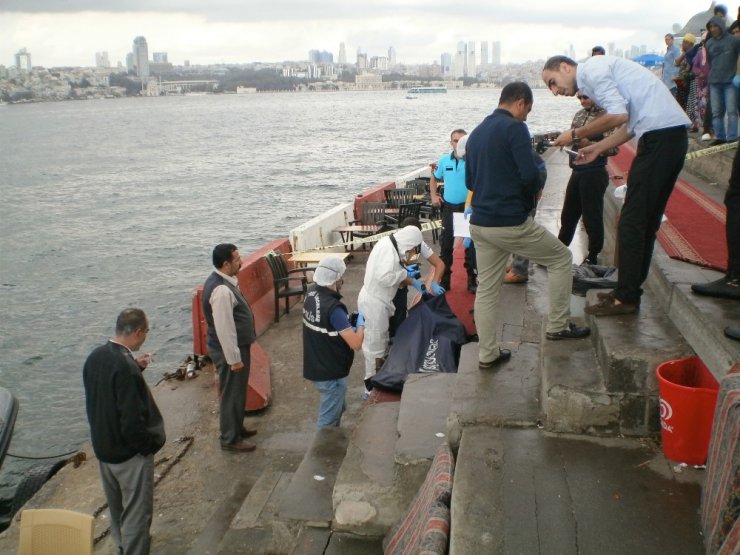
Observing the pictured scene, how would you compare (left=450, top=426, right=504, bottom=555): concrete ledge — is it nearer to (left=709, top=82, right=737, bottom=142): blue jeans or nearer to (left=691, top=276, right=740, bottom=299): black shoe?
(left=691, top=276, right=740, bottom=299): black shoe

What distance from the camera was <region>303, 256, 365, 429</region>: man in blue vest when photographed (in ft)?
17.9

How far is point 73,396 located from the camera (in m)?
12.8

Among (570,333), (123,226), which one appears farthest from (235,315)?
(123,226)

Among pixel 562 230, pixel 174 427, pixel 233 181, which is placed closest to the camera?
pixel 562 230

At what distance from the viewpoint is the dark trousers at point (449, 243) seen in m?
7.66

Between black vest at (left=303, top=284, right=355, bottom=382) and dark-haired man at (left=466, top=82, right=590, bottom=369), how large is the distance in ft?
4.82

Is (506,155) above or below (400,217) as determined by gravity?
above

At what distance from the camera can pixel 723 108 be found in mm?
10031

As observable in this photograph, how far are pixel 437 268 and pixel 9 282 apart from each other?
1984 centimetres

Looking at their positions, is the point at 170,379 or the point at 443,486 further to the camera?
the point at 170,379

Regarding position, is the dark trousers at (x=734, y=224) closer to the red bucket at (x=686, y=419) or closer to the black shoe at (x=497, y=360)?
the red bucket at (x=686, y=419)

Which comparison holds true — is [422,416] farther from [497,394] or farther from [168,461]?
[168,461]

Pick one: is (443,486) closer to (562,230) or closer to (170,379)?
(562,230)

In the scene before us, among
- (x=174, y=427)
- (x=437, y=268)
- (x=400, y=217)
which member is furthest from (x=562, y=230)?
(x=400, y=217)
